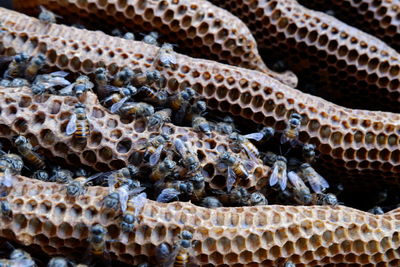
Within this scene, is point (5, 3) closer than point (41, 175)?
No

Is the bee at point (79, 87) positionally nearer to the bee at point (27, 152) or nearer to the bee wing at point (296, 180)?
the bee at point (27, 152)

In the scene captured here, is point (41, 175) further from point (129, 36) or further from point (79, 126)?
point (129, 36)

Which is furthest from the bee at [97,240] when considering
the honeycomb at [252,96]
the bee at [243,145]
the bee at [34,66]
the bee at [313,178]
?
the bee at [313,178]

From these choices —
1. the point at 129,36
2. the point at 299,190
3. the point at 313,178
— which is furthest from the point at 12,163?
the point at 313,178

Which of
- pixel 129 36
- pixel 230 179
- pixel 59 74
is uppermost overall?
pixel 129 36

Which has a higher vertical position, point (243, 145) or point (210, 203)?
point (243, 145)

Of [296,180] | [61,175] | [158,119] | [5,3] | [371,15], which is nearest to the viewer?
[61,175]

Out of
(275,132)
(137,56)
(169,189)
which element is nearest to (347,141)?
(275,132)

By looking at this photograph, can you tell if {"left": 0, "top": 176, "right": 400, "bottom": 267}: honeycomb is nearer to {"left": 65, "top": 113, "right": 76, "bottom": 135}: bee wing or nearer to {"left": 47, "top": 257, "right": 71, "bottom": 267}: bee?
{"left": 47, "top": 257, "right": 71, "bottom": 267}: bee
